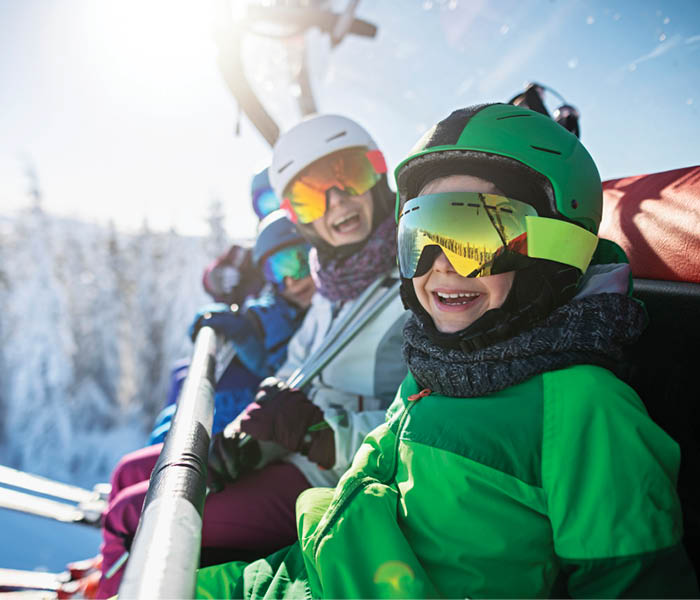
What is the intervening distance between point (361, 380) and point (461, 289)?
39.8 inches

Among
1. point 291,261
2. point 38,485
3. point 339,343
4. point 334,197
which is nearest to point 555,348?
point 339,343

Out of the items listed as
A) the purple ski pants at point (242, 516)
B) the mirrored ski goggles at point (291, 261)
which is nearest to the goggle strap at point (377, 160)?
the mirrored ski goggles at point (291, 261)

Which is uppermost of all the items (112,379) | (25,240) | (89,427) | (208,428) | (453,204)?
(25,240)

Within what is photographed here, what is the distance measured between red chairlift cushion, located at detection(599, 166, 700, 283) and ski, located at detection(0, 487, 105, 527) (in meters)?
3.94

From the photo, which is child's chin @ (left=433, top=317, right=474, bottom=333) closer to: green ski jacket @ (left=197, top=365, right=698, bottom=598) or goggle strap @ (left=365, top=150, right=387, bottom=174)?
green ski jacket @ (left=197, top=365, right=698, bottom=598)

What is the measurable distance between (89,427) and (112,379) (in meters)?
2.27

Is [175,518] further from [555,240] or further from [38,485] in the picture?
[38,485]

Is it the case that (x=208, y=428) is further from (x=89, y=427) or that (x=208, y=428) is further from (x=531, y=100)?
(x=89, y=427)

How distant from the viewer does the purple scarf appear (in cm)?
208

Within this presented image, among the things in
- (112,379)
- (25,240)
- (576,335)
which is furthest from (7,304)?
(576,335)

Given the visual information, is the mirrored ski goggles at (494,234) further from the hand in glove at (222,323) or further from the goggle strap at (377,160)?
the hand in glove at (222,323)

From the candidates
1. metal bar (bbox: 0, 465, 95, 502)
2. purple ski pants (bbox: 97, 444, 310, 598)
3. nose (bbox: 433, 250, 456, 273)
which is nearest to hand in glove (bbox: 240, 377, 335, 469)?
purple ski pants (bbox: 97, 444, 310, 598)

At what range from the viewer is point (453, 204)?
110 cm

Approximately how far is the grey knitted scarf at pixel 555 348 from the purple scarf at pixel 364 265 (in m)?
1.07
